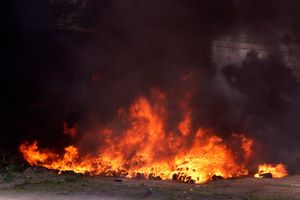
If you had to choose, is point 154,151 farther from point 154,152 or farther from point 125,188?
point 125,188

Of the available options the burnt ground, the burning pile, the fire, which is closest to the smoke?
the fire

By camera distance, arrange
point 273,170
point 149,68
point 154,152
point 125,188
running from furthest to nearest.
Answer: point 149,68, point 273,170, point 154,152, point 125,188

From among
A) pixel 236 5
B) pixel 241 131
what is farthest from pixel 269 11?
pixel 241 131

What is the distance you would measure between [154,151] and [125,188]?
2580 millimetres

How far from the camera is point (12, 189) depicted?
30.1ft

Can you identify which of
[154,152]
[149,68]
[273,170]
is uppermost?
[149,68]

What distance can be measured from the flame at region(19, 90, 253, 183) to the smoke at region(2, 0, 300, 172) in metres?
0.46

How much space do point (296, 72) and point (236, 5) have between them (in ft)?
8.65

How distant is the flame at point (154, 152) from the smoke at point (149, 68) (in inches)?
17.9

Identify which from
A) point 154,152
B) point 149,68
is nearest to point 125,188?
point 154,152

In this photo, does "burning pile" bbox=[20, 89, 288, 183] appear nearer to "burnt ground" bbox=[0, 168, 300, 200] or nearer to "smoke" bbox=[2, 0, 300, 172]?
"smoke" bbox=[2, 0, 300, 172]

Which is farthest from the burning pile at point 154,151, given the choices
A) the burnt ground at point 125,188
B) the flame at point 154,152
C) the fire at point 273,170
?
the burnt ground at point 125,188

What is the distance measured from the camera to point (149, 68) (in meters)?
13.0

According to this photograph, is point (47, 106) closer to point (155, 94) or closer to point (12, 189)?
point (155, 94)
